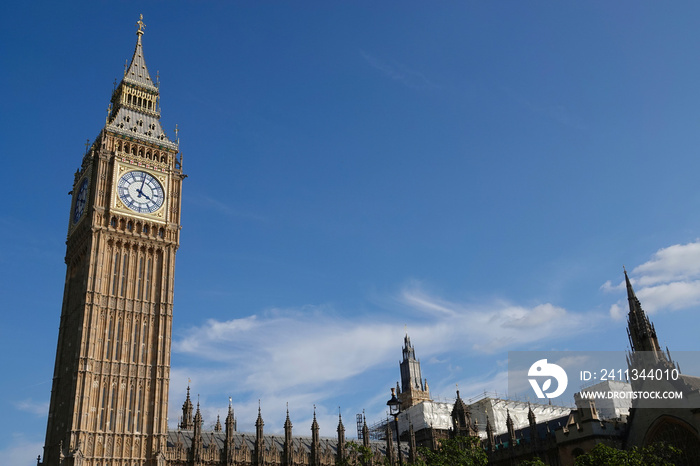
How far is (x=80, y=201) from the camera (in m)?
74.4

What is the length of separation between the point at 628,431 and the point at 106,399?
155 ft

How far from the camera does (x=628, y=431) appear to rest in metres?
57.7

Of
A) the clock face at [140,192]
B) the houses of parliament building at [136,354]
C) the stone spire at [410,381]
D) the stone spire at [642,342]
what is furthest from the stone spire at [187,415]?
the stone spire at [410,381]

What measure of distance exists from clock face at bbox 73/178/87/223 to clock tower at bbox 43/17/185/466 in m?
0.18

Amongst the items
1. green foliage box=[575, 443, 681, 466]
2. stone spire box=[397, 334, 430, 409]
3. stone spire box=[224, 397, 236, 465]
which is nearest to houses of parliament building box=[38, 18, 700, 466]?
stone spire box=[224, 397, 236, 465]

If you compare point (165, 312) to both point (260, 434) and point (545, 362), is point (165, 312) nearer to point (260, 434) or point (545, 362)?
point (260, 434)

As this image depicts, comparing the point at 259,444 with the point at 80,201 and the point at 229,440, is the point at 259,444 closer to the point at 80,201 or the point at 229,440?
the point at 229,440

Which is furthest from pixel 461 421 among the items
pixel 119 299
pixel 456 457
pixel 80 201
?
pixel 80 201

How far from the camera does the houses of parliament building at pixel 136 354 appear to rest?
197 feet

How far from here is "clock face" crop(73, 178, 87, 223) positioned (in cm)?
7275

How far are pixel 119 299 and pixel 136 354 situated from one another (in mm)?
5846

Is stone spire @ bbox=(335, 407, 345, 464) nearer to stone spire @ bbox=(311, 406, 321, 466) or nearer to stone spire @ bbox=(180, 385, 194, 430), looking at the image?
stone spire @ bbox=(311, 406, 321, 466)

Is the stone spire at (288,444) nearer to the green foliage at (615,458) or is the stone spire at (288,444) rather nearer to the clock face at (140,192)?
the clock face at (140,192)

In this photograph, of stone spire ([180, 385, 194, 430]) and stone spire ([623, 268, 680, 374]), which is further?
stone spire ([180, 385, 194, 430])
